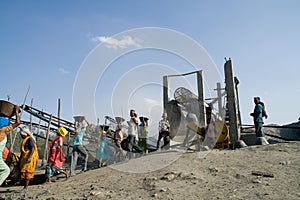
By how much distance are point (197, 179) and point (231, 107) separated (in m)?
3.85

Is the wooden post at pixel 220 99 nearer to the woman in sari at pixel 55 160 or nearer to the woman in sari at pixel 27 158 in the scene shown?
the woman in sari at pixel 55 160

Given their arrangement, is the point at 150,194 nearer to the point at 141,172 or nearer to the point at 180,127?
the point at 141,172

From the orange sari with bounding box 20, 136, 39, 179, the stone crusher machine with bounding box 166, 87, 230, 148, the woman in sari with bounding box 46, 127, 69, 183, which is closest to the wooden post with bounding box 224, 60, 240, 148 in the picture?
the stone crusher machine with bounding box 166, 87, 230, 148

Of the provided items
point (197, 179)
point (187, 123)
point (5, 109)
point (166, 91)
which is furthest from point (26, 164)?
point (166, 91)

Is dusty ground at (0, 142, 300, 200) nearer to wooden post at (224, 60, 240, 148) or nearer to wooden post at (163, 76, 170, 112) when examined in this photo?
wooden post at (224, 60, 240, 148)

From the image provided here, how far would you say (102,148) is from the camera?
1005 centimetres

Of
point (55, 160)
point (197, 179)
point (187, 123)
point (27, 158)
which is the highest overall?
point (187, 123)

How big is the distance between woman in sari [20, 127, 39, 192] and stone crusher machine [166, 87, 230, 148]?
15.8 feet

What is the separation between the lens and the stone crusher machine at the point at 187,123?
28.6 feet

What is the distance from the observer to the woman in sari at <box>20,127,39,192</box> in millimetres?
6000

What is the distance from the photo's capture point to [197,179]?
205 inches

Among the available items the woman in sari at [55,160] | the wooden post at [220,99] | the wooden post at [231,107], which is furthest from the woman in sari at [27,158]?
the wooden post at [220,99]

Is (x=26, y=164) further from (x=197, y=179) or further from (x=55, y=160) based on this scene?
(x=197, y=179)

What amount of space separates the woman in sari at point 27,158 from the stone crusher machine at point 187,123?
190 inches
